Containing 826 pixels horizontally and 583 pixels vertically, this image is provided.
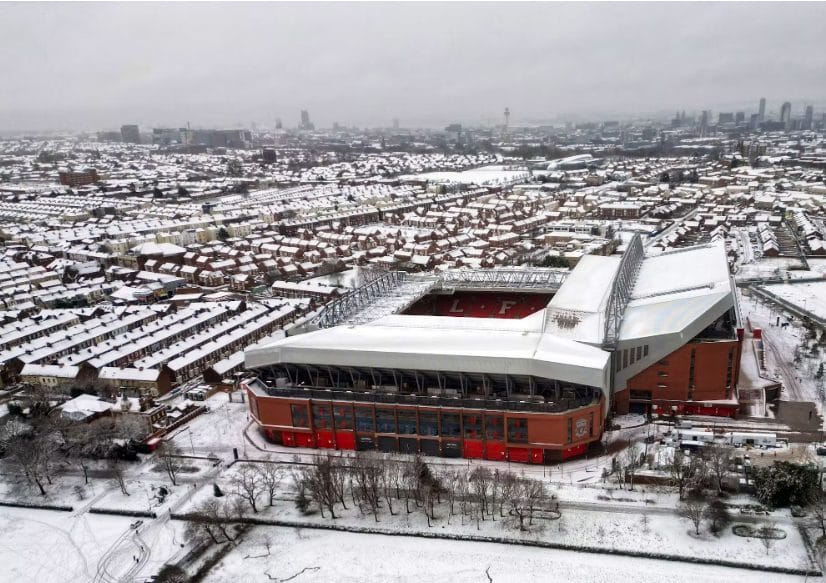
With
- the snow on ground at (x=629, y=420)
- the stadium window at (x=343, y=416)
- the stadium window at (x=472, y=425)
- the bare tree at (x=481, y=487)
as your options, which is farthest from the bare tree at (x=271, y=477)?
the snow on ground at (x=629, y=420)

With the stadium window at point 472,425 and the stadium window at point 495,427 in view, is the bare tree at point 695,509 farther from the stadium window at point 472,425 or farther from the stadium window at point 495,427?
the stadium window at point 472,425

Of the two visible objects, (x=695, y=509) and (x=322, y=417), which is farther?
(x=322, y=417)

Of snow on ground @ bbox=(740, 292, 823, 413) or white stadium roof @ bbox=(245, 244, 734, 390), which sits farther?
snow on ground @ bbox=(740, 292, 823, 413)

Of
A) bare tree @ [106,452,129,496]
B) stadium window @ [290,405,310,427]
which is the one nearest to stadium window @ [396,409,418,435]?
stadium window @ [290,405,310,427]

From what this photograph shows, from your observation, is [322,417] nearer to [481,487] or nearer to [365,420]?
[365,420]

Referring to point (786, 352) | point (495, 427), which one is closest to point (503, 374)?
point (495, 427)

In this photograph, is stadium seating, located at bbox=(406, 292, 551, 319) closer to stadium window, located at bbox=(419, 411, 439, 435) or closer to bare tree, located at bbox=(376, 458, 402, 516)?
stadium window, located at bbox=(419, 411, 439, 435)

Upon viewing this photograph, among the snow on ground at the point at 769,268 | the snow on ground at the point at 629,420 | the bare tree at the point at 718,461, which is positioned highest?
the bare tree at the point at 718,461
